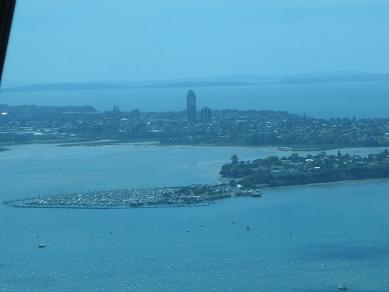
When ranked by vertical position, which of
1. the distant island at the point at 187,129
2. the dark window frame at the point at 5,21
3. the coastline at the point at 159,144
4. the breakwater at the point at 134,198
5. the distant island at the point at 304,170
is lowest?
the breakwater at the point at 134,198

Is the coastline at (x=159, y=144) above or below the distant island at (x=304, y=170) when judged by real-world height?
above

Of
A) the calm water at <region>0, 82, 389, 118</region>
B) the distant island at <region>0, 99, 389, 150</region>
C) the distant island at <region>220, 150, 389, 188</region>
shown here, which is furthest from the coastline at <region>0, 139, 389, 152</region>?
the calm water at <region>0, 82, 389, 118</region>

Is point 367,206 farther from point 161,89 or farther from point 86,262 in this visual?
point 161,89

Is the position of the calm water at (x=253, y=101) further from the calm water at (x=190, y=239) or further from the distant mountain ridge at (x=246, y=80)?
the calm water at (x=190, y=239)

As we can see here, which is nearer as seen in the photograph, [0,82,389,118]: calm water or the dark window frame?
the dark window frame

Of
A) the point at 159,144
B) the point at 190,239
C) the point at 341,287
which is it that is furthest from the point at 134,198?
the point at 159,144

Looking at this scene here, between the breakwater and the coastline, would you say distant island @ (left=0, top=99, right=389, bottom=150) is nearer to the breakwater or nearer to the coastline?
the coastline

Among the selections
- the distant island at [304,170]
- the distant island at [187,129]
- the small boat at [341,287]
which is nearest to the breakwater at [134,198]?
the distant island at [304,170]
